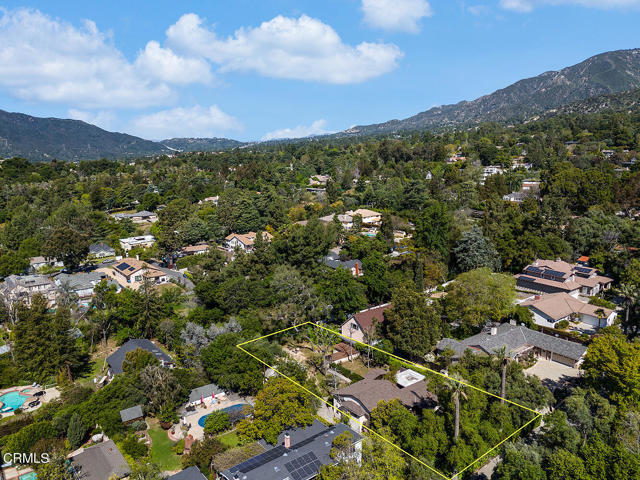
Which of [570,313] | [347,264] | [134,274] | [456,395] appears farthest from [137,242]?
[570,313]

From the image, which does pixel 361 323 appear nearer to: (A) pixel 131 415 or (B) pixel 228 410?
(B) pixel 228 410

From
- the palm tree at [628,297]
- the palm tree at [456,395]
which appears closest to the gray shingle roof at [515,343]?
the palm tree at [628,297]

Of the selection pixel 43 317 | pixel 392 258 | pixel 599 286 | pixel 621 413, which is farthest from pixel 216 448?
pixel 599 286

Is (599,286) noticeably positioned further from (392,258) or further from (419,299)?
(419,299)

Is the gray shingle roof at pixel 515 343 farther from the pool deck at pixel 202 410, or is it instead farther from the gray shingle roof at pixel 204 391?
the gray shingle roof at pixel 204 391

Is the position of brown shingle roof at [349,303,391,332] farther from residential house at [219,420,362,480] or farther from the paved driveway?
residential house at [219,420,362,480]

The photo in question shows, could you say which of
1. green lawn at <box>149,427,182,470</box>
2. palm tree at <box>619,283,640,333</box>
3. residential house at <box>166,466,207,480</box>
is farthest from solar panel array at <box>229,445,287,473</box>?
palm tree at <box>619,283,640,333</box>
